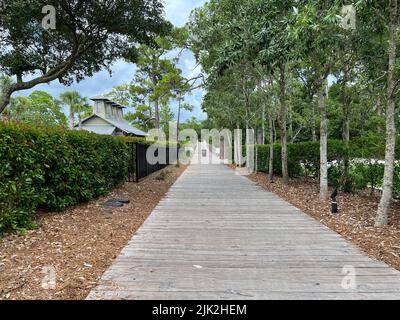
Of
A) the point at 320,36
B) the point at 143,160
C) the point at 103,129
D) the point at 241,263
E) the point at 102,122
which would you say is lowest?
the point at 241,263

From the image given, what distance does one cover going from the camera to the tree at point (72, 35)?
431 inches

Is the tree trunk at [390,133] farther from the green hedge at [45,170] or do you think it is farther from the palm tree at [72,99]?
the palm tree at [72,99]

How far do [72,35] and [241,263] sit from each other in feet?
38.8

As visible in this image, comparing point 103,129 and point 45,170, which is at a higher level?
point 103,129

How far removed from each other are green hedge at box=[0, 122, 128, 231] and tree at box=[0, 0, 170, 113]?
4.47 metres

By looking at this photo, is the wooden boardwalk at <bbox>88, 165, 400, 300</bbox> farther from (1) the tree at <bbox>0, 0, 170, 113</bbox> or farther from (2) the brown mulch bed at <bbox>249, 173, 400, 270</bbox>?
(1) the tree at <bbox>0, 0, 170, 113</bbox>

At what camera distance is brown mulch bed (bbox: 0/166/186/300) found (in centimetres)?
351

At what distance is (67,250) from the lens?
476cm

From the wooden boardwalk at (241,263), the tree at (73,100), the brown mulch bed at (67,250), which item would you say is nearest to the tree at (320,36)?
the wooden boardwalk at (241,263)

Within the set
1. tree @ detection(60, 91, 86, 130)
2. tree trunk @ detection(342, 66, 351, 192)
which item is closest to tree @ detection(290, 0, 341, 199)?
tree trunk @ detection(342, 66, 351, 192)

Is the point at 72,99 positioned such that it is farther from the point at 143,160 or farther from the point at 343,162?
the point at 343,162

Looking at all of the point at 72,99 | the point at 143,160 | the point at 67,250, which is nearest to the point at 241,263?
the point at 67,250
